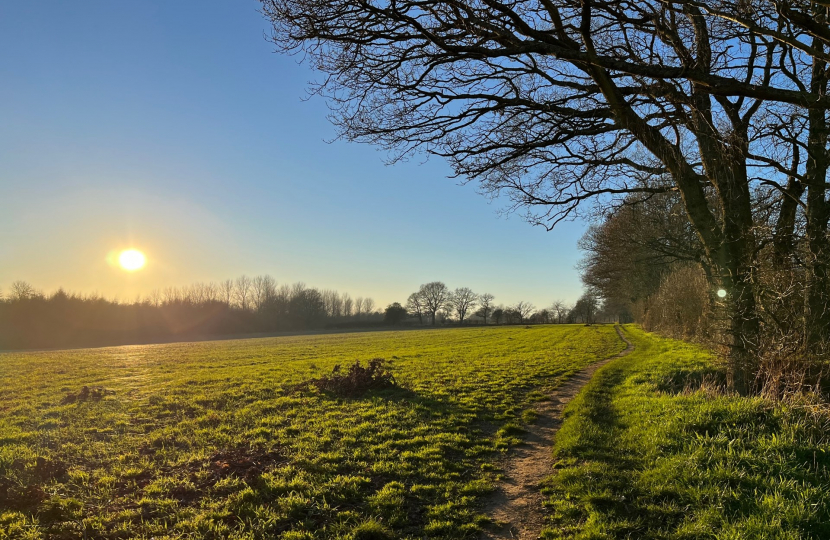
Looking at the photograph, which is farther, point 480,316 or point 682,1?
point 480,316

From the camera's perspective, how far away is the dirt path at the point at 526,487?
14.4ft

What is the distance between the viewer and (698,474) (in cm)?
469

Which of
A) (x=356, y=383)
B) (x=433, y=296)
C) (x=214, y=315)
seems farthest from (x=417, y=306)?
(x=356, y=383)

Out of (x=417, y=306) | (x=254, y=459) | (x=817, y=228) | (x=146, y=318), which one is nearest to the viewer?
(x=254, y=459)

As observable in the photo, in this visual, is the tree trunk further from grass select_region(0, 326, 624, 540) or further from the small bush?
the small bush

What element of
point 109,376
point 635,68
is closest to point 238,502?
point 635,68

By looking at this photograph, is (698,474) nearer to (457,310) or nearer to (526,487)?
(526,487)

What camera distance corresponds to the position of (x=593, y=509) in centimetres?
447

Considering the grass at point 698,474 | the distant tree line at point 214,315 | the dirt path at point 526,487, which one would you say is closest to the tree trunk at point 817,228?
the grass at point 698,474

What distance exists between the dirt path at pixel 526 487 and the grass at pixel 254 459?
0.23 m

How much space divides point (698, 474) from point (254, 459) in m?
6.09

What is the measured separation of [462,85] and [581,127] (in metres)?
3.03

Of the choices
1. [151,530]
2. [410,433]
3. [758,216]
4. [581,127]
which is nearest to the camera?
[151,530]

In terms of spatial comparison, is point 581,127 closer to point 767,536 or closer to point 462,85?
point 462,85
